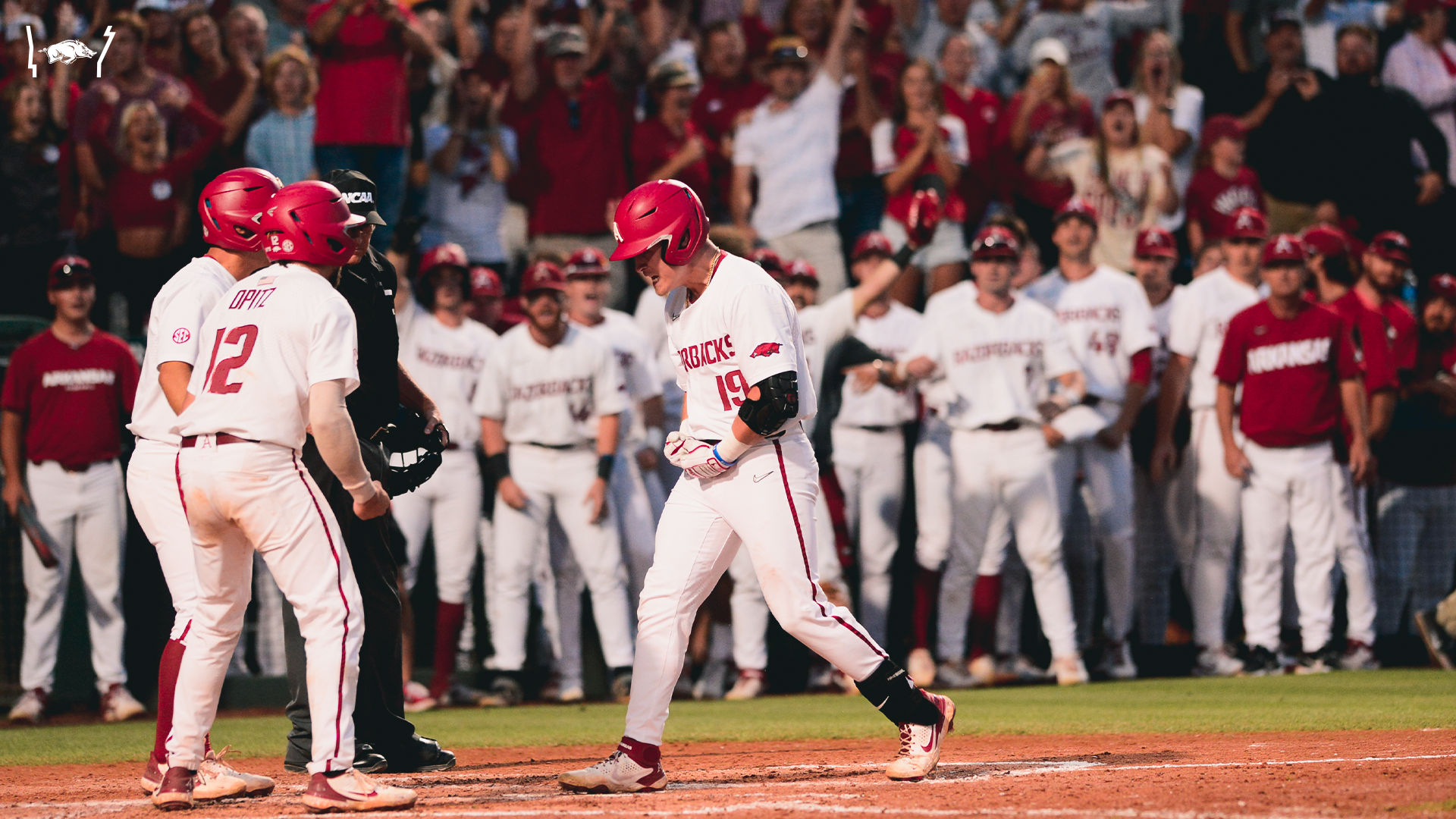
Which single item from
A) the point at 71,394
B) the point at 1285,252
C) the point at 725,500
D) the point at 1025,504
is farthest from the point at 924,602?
the point at 71,394

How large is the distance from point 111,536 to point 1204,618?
6.91m

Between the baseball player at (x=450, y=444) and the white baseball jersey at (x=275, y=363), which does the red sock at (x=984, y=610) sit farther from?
the white baseball jersey at (x=275, y=363)

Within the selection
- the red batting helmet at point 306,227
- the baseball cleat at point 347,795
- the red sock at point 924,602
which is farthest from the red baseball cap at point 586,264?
the baseball cleat at point 347,795

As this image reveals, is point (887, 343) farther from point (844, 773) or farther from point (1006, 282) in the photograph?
point (844, 773)

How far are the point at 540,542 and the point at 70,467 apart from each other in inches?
111

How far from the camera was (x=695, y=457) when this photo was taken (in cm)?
521

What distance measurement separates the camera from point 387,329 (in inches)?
237

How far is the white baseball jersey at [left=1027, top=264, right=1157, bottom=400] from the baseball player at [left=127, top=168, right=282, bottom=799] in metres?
5.81

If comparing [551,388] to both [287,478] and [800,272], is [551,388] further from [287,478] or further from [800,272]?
[287,478]

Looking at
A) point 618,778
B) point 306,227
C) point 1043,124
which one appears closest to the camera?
point 306,227

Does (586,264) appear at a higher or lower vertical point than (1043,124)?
lower

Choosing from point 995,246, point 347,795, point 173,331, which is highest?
point 995,246

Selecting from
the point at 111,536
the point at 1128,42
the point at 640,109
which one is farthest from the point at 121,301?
the point at 1128,42

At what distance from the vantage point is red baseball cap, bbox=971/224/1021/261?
959 cm
